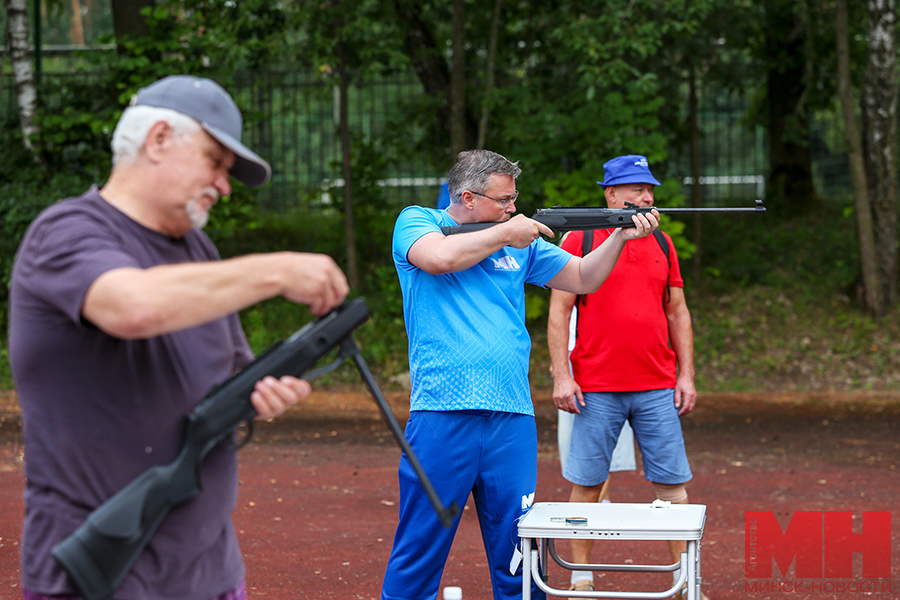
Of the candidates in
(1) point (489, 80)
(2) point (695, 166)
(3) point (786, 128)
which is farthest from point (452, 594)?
(3) point (786, 128)

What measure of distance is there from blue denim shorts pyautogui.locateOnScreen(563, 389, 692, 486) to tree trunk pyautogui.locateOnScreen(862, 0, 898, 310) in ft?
28.4

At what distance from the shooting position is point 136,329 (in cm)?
180

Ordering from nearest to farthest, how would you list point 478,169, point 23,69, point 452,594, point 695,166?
point 452,594 → point 478,169 → point 23,69 → point 695,166

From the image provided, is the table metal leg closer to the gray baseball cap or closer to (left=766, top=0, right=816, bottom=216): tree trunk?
the gray baseball cap

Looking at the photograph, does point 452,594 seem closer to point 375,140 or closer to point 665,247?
point 665,247

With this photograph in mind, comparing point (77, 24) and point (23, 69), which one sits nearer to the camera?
point (23, 69)

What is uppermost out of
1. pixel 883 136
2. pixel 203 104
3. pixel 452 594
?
pixel 883 136

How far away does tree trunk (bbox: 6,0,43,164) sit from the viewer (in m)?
12.1

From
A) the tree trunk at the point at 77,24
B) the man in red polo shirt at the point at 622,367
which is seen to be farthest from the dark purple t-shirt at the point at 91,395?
the tree trunk at the point at 77,24

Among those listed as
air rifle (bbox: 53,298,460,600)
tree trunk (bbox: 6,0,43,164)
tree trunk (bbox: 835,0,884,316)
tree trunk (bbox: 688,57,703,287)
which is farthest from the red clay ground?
tree trunk (bbox: 6,0,43,164)

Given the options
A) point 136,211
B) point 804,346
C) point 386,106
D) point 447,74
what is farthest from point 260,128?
point 136,211

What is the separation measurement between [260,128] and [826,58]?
8960mm

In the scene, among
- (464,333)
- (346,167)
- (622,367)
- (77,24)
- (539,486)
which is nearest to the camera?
(464,333)

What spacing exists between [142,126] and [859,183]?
38.7 ft
